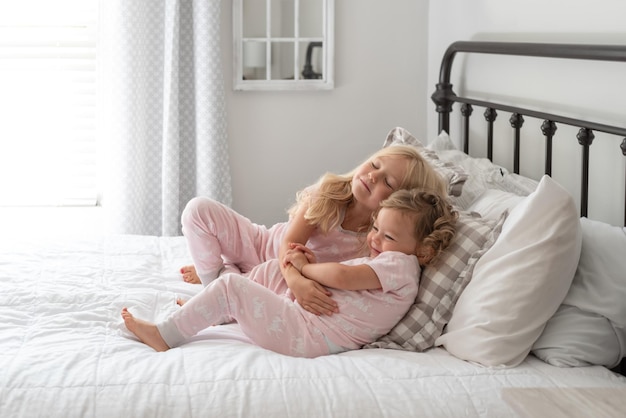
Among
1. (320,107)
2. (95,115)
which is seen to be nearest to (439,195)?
(320,107)

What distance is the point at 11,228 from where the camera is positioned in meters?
Result: 3.55

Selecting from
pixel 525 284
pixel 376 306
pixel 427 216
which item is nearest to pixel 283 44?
pixel 427 216

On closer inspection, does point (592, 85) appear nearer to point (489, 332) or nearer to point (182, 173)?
point (489, 332)

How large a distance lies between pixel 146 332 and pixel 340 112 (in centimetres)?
194

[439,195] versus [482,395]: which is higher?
[439,195]

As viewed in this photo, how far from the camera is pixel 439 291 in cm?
188

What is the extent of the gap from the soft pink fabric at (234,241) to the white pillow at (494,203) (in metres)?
0.30

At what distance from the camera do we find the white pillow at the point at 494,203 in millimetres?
2092

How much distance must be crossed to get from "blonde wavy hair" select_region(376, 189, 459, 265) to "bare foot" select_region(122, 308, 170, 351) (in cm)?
55

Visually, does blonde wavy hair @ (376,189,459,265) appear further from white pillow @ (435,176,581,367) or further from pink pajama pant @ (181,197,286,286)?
pink pajama pant @ (181,197,286,286)

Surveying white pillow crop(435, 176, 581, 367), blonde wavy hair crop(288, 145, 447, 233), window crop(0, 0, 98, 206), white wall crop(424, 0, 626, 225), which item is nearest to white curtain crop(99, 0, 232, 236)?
window crop(0, 0, 98, 206)

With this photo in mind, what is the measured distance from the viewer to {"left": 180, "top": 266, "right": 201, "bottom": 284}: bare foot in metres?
2.34

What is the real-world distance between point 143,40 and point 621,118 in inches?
76.6

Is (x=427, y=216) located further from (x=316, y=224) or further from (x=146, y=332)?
(x=146, y=332)
